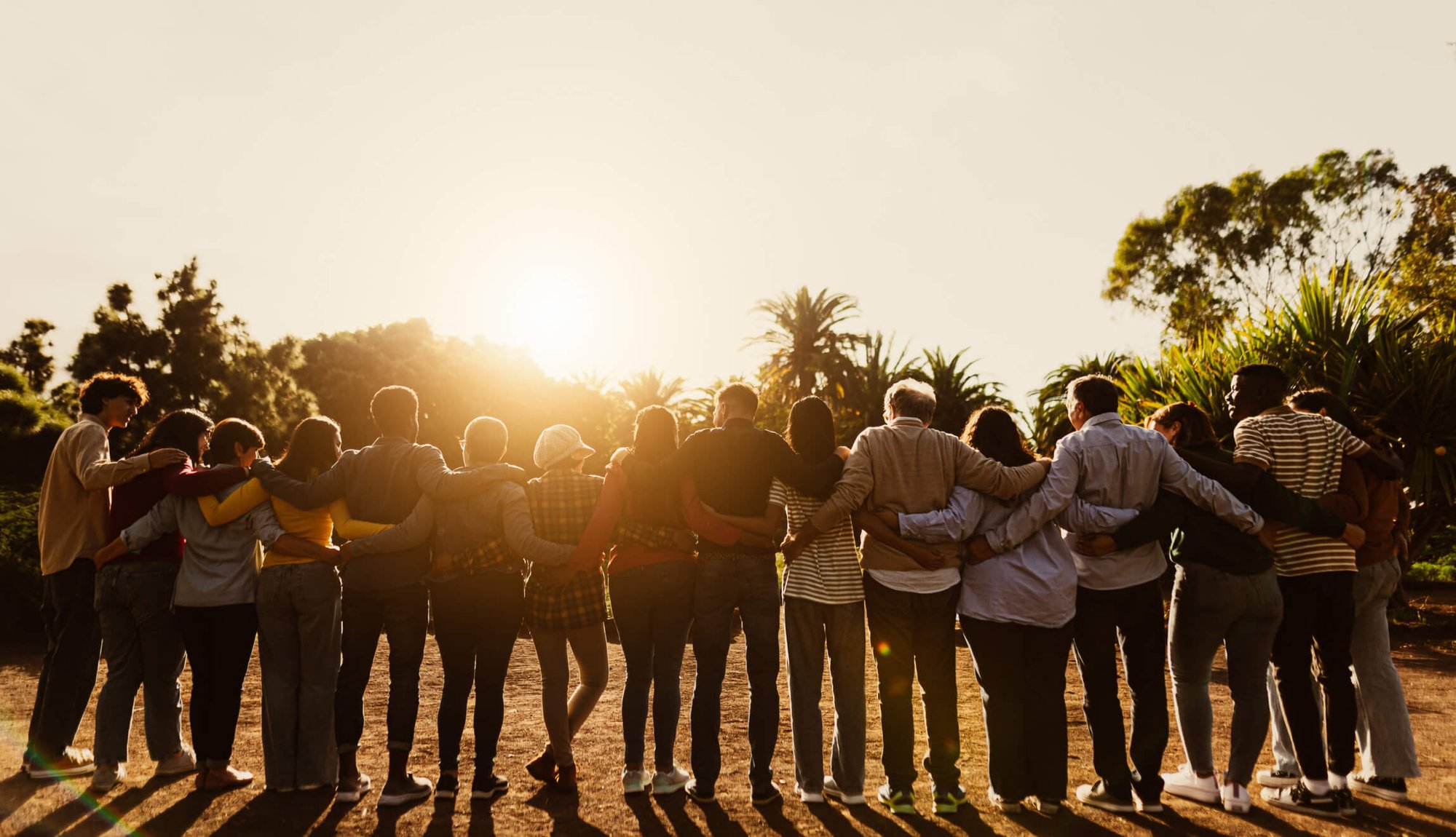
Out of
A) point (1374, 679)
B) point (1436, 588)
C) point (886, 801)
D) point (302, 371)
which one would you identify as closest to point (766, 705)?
point (886, 801)

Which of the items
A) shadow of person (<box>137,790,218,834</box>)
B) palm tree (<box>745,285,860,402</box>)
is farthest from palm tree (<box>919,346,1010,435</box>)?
shadow of person (<box>137,790,218,834</box>)

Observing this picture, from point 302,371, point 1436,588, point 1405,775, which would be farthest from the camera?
point 302,371

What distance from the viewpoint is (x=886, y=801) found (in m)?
4.44

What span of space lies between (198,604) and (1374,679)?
5887mm

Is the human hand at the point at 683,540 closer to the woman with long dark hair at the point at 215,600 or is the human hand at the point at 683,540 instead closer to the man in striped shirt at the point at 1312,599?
the woman with long dark hair at the point at 215,600

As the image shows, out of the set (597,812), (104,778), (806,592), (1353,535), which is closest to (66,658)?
(104,778)

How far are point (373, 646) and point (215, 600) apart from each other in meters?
0.80

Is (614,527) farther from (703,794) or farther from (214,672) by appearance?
(214,672)

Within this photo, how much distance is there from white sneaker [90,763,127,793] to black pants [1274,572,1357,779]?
226 inches

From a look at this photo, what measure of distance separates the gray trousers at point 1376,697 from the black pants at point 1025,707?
1.41 meters

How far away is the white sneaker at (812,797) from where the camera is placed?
445 centimetres

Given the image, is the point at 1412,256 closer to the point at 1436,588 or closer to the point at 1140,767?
the point at 1436,588

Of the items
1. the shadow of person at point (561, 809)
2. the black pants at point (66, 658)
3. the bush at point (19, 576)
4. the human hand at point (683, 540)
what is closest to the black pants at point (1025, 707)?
the human hand at point (683, 540)

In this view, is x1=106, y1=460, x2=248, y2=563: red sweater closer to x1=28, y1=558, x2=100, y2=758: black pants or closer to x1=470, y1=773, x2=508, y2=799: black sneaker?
x1=28, y1=558, x2=100, y2=758: black pants
